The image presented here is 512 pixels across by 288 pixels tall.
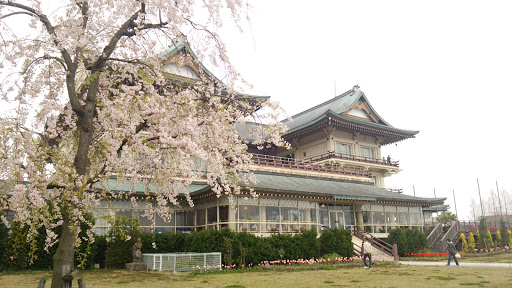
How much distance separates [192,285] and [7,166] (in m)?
7.02

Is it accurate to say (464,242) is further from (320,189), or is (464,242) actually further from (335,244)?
(335,244)

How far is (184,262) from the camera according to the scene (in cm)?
1817

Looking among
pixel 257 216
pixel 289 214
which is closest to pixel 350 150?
pixel 289 214

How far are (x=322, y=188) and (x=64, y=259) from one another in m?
21.5

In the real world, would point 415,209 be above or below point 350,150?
below

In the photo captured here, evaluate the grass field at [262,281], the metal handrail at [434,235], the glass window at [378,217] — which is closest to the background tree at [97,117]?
the grass field at [262,281]

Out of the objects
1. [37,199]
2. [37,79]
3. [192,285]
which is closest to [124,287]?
[192,285]

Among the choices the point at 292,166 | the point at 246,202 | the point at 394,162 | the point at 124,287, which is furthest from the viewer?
the point at 394,162

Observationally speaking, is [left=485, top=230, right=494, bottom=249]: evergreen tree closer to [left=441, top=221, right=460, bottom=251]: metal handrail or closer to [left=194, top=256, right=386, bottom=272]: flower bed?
[left=441, top=221, right=460, bottom=251]: metal handrail

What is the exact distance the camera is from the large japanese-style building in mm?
23094

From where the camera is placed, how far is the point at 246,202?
902 inches

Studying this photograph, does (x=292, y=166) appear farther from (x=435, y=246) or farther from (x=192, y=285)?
(x=192, y=285)

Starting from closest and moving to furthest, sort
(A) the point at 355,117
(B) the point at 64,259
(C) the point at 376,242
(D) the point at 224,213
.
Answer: (B) the point at 64,259 → (D) the point at 224,213 → (C) the point at 376,242 → (A) the point at 355,117

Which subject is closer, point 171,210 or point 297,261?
point 297,261
